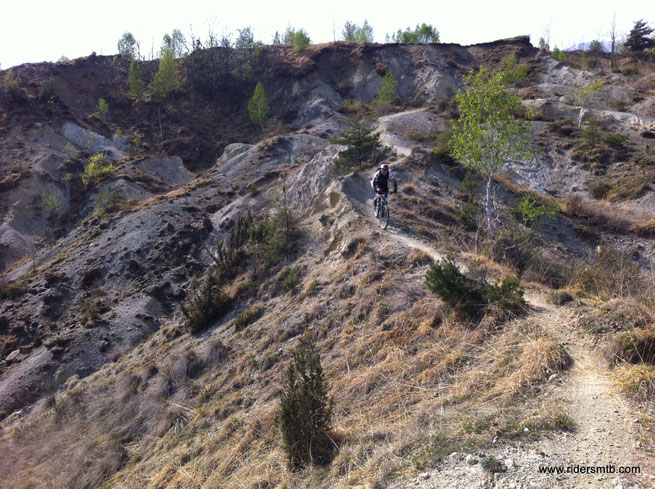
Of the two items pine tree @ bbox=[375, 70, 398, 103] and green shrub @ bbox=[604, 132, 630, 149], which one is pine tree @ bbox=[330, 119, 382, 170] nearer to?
green shrub @ bbox=[604, 132, 630, 149]

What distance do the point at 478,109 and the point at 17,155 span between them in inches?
1620

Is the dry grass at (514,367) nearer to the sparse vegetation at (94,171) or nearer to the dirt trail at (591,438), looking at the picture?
the dirt trail at (591,438)

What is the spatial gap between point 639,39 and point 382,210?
6206cm

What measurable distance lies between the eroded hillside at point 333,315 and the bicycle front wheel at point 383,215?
554 mm

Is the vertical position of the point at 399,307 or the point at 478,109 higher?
the point at 478,109

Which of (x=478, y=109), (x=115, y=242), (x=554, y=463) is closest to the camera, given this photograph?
(x=554, y=463)

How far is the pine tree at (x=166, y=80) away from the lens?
53094 mm

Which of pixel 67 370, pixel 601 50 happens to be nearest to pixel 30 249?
pixel 67 370

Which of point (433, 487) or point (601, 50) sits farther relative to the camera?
Result: point (601, 50)

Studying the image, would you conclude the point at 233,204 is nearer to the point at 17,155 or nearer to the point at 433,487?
the point at 433,487

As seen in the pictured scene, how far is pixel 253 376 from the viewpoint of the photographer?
995 centimetres

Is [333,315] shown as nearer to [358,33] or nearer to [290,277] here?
[290,277]

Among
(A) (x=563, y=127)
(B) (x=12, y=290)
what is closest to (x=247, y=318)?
(B) (x=12, y=290)

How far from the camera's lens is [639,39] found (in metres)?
54.5
